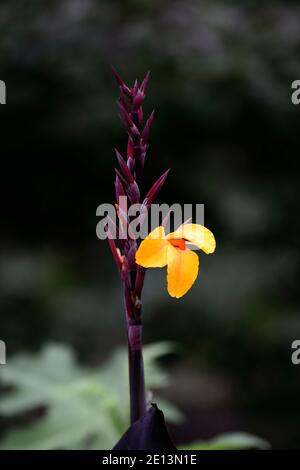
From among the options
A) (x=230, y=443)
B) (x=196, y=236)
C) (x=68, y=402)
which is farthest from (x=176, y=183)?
(x=196, y=236)

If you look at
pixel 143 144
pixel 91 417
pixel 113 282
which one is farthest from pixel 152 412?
pixel 113 282

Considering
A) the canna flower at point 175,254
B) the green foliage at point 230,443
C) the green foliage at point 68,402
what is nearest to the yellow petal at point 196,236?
the canna flower at point 175,254

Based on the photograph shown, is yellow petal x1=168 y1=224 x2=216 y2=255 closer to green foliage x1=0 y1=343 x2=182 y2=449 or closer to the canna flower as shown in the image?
the canna flower

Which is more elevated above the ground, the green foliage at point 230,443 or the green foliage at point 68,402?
the green foliage at point 68,402

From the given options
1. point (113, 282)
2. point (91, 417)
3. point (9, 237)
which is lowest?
point (91, 417)

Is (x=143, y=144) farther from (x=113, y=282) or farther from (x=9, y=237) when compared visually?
(x=9, y=237)

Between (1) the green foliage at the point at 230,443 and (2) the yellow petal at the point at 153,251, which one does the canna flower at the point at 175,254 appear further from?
(1) the green foliage at the point at 230,443
